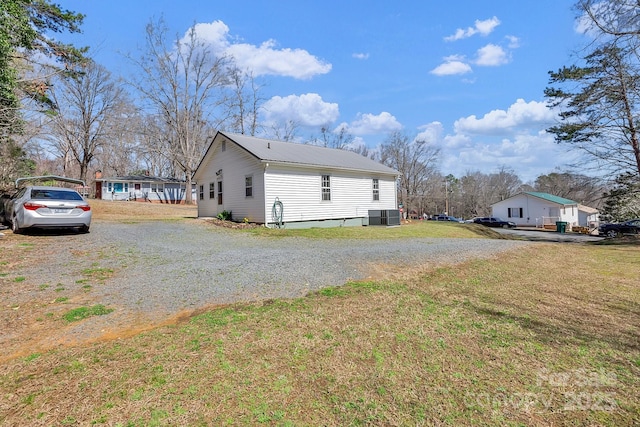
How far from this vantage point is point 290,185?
15.2m

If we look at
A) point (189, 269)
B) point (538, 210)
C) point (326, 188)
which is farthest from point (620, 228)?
point (189, 269)

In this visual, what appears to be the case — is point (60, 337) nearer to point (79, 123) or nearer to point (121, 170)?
point (79, 123)

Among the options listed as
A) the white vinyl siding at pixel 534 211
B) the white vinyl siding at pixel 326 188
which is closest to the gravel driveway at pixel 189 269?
the white vinyl siding at pixel 326 188

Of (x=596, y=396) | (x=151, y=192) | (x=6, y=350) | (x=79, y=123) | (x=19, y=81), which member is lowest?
(x=596, y=396)

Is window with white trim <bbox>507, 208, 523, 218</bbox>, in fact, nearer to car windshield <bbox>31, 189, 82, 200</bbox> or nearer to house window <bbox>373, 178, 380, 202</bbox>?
house window <bbox>373, 178, 380, 202</bbox>

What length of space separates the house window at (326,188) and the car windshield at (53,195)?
1046cm

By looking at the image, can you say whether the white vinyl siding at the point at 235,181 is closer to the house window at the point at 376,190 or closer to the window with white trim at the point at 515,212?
the house window at the point at 376,190

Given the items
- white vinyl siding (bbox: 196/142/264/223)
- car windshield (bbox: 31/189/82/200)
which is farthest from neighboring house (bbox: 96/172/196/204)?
car windshield (bbox: 31/189/82/200)

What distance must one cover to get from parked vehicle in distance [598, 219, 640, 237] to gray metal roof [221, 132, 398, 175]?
19726 mm

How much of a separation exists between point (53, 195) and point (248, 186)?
306 inches

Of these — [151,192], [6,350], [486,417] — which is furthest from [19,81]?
[151,192]

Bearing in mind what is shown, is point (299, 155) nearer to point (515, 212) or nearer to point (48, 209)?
point (48, 209)

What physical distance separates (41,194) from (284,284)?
857 cm

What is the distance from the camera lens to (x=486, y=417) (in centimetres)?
225
